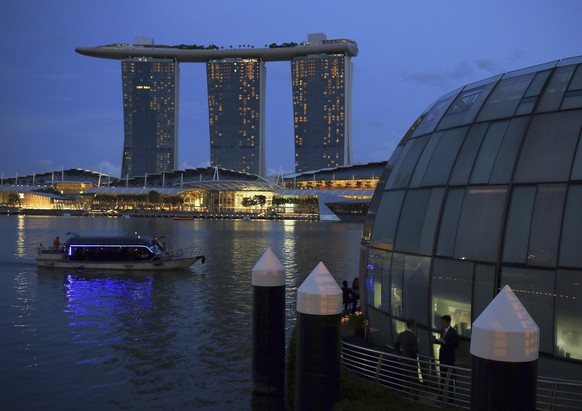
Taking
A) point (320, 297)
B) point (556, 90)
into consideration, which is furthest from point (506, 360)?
point (556, 90)

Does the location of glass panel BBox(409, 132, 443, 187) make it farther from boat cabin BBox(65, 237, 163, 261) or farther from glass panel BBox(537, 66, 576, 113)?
boat cabin BBox(65, 237, 163, 261)

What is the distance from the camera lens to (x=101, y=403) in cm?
1356

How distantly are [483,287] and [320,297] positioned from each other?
3417mm

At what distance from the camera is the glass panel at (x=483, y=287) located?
1071 cm

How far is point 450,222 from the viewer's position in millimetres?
11797

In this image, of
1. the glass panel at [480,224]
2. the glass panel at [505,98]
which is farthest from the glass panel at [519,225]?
the glass panel at [505,98]

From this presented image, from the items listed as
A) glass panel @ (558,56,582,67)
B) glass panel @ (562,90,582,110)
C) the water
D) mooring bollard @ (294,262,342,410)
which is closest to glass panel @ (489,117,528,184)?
glass panel @ (562,90,582,110)

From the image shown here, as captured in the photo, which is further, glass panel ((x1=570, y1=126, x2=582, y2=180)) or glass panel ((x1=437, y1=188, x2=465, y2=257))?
glass panel ((x1=437, y1=188, x2=465, y2=257))

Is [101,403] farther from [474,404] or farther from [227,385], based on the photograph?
[474,404]

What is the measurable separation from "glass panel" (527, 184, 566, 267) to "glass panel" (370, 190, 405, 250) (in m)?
3.61

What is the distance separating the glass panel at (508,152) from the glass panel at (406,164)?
8.50 feet

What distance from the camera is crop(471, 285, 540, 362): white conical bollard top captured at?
6352 millimetres

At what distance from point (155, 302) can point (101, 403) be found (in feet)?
43.9

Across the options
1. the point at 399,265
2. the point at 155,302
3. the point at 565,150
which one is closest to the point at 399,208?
the point at 399,265
